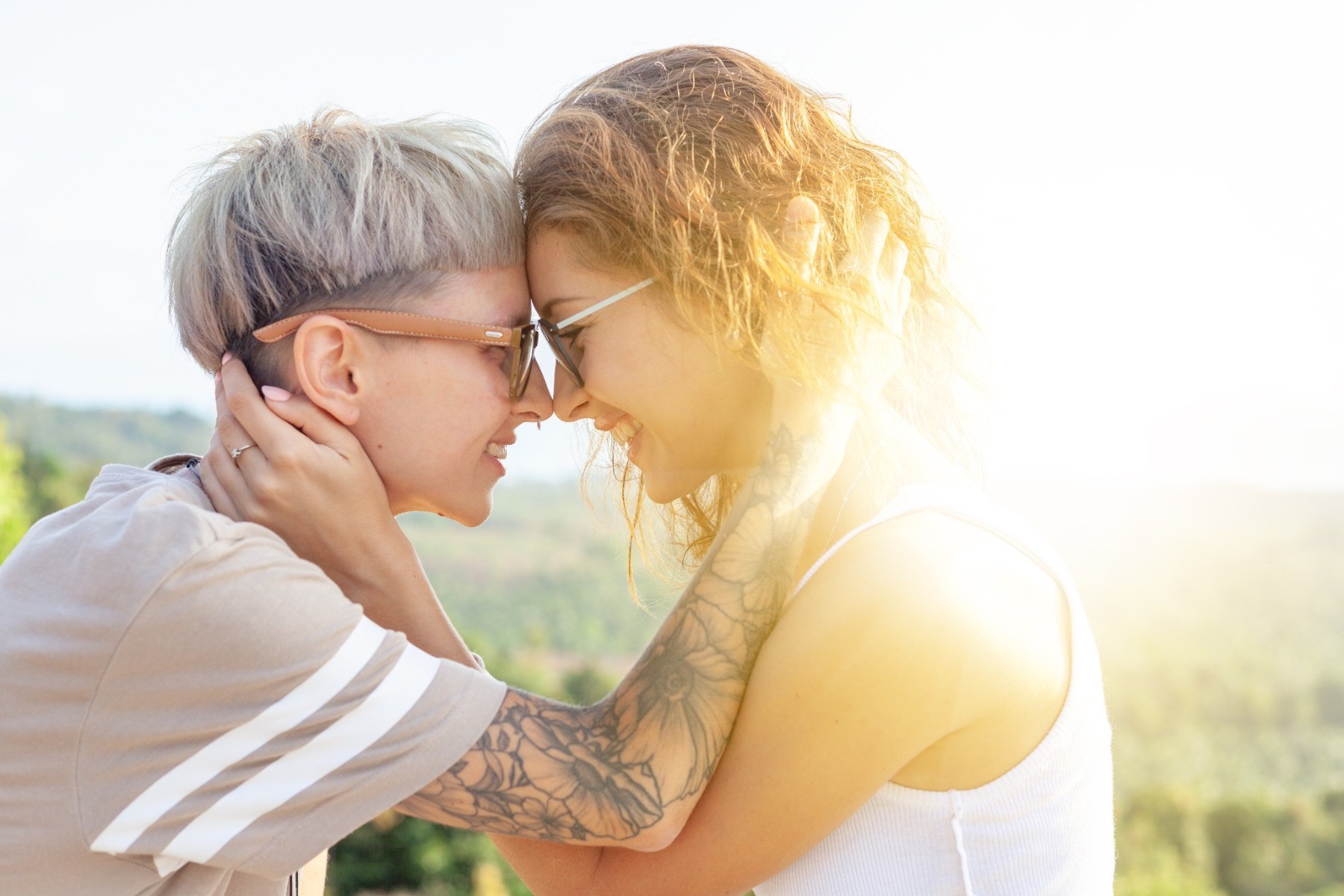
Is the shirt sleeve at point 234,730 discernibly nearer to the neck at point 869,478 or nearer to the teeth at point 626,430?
the neck at point 869,478

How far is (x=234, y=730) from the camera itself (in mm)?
1846

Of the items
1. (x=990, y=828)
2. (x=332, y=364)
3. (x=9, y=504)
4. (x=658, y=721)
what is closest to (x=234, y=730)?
(x=658, y=721)

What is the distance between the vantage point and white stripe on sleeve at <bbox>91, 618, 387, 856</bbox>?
1842 millimetres

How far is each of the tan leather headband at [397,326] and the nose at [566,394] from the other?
0.27 metres

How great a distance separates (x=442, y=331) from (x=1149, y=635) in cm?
1710

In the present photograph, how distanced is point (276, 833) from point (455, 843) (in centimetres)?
808

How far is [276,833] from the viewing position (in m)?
1.87

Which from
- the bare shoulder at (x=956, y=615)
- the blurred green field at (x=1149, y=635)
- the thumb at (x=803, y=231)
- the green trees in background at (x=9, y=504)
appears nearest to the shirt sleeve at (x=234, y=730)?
the bare shoulder at (x=956, y=615)

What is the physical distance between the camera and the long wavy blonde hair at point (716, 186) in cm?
261

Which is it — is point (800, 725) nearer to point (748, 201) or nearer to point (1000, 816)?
point (1000, 816)

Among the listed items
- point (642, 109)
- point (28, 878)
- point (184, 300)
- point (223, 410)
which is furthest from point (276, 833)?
point (642, 109)

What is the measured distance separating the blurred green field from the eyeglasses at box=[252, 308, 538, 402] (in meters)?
7.25

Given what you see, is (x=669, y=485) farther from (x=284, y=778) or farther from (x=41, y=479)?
(x=41, y=479)

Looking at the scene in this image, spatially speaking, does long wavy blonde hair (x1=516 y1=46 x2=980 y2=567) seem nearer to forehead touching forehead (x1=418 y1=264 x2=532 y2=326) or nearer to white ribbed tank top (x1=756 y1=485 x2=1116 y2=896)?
forehead touching forehead (x1=418 y1=264 x2=532 y2=326)
